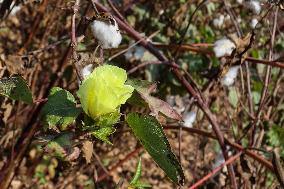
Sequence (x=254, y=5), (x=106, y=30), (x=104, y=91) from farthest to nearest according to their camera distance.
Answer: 1. (x=254, y=5)
2. (x=106, y=30)
3. (x=104, y=91)

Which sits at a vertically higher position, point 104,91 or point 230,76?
point 104,91

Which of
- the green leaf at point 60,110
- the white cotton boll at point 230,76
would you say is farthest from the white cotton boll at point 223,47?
the green leaf at point 60,110

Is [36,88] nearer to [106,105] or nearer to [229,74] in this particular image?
[229,74]

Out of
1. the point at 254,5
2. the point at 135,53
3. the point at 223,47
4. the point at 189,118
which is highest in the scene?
the point at 254,5

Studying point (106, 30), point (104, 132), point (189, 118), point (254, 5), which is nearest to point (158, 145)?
point (104, 132)

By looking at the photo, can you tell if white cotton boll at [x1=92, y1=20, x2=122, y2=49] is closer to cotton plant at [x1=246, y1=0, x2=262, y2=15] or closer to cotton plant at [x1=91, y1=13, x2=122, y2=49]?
cotton plant at [x1=91, y1=13, x2=122, y2=49]

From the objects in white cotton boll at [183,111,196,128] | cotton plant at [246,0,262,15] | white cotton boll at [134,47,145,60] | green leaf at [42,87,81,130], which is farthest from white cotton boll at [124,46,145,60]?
green leaf at [42,87,81,130]

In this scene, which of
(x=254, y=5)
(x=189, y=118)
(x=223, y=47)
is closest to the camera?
(x=254, y=5)

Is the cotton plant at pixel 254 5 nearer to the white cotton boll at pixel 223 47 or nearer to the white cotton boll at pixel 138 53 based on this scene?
the white cotton boll at pixel 223 47

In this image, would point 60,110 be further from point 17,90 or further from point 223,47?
A: point 223,47
